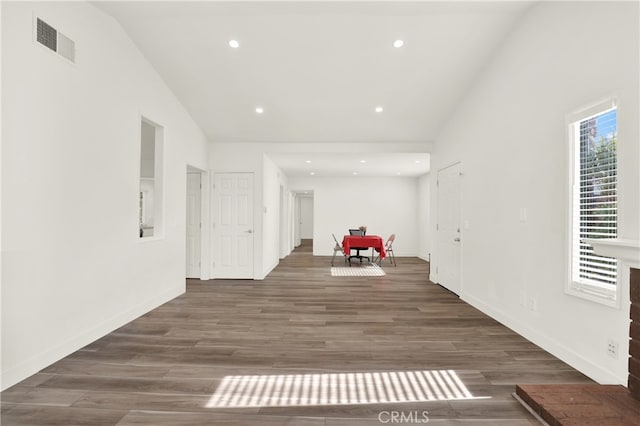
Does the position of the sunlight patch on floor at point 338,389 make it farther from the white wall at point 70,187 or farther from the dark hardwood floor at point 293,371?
the white wall at point 70,187

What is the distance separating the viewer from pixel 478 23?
3590 millimetres

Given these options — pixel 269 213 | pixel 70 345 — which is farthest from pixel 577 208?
pixel 269 213

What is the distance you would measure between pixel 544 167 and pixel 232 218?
17.1 ft

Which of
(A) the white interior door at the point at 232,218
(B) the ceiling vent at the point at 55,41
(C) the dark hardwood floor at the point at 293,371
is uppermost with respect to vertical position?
(B) the ceiling vent at the point at 55,41

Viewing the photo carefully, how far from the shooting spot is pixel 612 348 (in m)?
2.34

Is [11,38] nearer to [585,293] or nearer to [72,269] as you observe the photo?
[72,269]

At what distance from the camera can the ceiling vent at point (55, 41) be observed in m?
2.61

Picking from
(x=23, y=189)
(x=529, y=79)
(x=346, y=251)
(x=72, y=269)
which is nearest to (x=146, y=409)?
(x=72, y=269)

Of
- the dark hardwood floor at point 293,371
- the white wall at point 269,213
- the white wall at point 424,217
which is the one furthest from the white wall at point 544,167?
the white wall at point 424,217

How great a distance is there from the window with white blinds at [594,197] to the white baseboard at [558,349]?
0.57 metres

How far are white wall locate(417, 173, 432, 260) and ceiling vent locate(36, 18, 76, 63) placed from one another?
8.64 meters

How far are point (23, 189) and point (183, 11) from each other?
2.46 m
